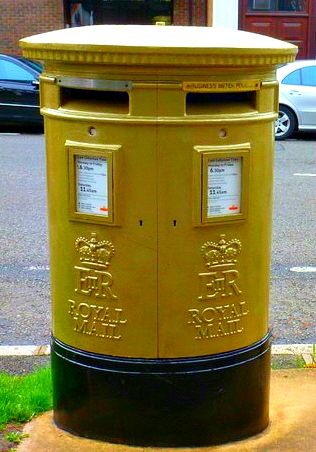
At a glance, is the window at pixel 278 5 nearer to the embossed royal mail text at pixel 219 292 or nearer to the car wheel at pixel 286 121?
the car wheel at pixel 286 121

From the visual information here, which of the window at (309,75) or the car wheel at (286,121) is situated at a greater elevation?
the window at (309,75)

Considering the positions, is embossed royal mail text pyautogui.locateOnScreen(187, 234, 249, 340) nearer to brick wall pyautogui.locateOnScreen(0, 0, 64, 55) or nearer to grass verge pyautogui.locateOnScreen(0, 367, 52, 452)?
grass verge pyautogui.locateOnScreen(0, 367, 52, 452)

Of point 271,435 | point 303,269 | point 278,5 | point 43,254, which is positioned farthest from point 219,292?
point 278,5

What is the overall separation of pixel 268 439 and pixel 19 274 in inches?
127

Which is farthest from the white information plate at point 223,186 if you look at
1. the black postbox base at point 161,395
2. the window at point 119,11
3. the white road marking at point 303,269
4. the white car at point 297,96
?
the window at point 119,11

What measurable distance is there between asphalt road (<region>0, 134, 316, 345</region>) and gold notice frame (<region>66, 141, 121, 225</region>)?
6.52ft

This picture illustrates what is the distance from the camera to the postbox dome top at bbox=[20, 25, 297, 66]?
261cm

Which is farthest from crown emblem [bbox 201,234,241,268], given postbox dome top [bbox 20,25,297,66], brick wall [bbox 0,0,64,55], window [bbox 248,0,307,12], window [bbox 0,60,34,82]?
brick wall [bbox 0,0,64,55]

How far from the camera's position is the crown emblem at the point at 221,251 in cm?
284

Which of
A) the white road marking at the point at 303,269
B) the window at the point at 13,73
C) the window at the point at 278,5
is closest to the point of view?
the white road marking at the point at 303,269

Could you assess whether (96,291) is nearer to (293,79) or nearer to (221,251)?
(221,251)

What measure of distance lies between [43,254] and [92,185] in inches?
149

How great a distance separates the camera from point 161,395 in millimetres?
2906

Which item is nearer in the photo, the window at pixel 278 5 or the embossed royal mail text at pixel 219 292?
the embossed royal mail text at pixel 219 292
